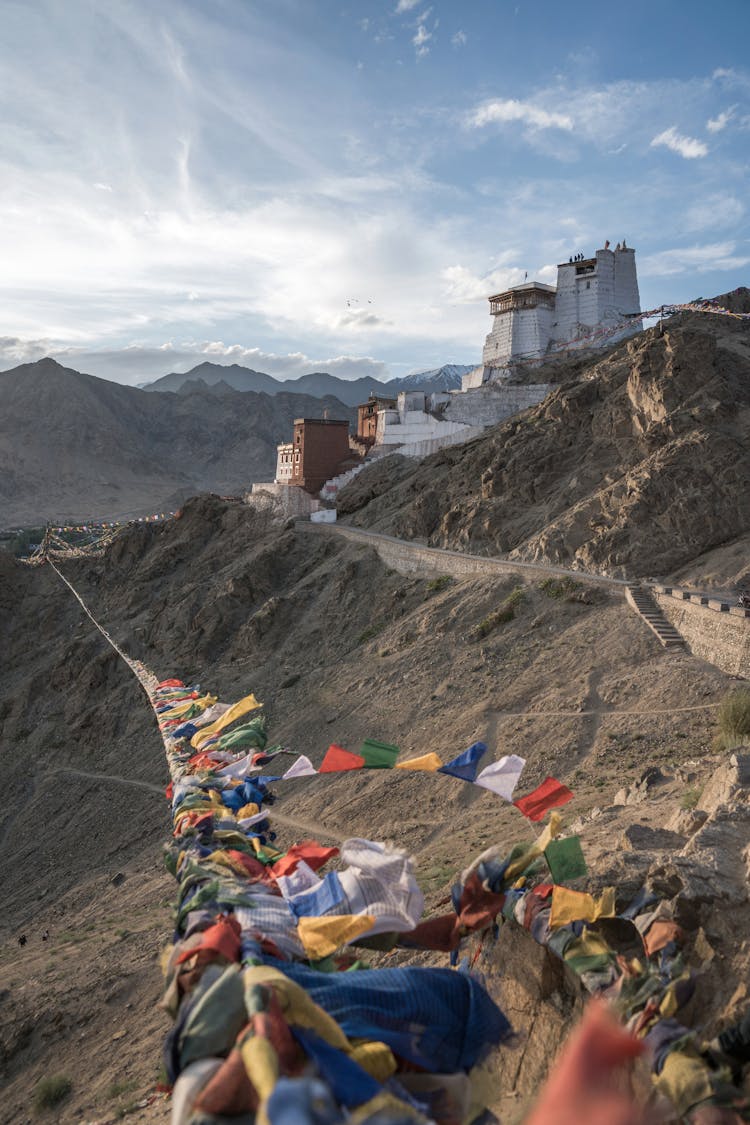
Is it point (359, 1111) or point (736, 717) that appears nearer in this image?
point (359, 1111)

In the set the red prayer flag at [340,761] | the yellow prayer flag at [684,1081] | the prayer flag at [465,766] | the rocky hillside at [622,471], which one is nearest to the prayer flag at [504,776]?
the prayer flag at [465,766]

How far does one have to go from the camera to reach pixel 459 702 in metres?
18.8

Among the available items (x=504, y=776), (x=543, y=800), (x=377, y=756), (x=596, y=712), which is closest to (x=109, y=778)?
(x=596, y=712)

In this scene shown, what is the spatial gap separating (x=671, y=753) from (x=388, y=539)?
19299 mm

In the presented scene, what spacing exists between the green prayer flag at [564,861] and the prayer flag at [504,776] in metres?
1.16

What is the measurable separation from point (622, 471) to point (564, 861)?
2179 cm

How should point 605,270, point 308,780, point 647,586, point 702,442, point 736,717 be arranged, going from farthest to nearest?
point 605,270
point 702,442
point 647,586
point 308,780
point 736,717

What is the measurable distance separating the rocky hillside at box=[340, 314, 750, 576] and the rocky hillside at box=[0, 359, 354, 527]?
68.6 metres

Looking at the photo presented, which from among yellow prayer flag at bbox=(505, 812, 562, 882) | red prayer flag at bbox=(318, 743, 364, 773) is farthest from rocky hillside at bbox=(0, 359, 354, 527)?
yellow prayer flag at bbox=(505, 812, 562, 882)

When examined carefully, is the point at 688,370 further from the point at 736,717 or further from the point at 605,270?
the point at 605,270

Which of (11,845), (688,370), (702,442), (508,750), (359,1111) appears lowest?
(11,845)

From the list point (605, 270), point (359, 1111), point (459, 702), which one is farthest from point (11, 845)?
point (605, 270)

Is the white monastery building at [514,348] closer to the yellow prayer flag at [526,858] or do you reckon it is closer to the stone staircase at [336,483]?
the stone staircase at [336,483]

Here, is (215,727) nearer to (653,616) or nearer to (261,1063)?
(261,1063)
